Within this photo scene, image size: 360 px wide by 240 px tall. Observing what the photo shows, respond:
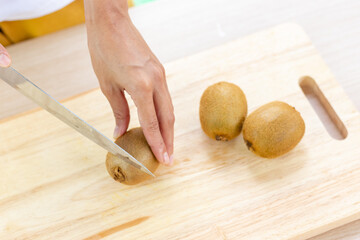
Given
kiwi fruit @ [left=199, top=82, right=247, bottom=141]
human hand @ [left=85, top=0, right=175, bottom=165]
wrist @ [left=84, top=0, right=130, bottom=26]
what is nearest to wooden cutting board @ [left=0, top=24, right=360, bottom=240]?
kiwi fruit @ [left=199, top=82, right=247, bottom=141]

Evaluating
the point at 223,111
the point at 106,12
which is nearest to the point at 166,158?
the point at 223,111

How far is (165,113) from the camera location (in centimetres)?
83

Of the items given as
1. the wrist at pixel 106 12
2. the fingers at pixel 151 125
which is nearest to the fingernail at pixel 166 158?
the fingers at pixel 151 125

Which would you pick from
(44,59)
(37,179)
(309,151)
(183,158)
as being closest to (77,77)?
(44,59)

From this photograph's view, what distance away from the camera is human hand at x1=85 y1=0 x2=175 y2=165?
2.51 feet

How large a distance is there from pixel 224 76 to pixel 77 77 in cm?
51

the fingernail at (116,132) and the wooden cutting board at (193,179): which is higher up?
the fingernail at (116,132)

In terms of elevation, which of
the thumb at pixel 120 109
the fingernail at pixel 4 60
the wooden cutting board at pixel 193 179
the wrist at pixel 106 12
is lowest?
the wooden cutting board at pixel 193 179

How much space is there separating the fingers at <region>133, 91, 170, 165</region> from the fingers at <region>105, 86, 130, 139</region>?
82mm

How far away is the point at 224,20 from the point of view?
1.28m

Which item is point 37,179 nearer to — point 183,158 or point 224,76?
point 183,158

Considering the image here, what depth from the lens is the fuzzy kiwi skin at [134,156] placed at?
0.84 meters

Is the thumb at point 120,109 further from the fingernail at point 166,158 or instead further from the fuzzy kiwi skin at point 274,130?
the fuzzy kiwi skin at point 274,130

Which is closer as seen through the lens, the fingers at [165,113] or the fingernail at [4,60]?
the fingernail at [4,60]
